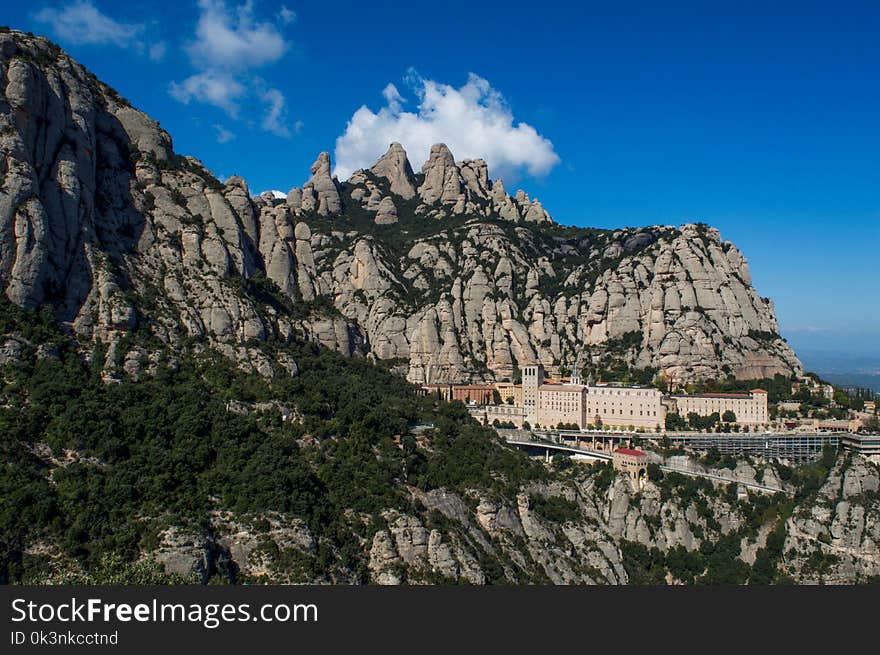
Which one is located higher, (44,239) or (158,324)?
(44,239)

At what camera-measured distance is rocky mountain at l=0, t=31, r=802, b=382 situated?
253ft

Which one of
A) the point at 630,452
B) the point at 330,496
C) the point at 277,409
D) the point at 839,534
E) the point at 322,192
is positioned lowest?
the point at 839,534

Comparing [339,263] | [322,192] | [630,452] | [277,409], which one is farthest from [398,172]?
[277,409]

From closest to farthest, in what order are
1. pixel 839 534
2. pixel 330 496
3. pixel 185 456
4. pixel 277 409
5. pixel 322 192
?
1. pixel 185 456
2. pixel 330 496
3. pixel 277 409
4. pixel 839 534
5. pixel 322 192

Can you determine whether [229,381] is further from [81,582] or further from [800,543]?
[800,543]

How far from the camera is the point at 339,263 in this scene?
479ft

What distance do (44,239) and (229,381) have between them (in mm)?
21350

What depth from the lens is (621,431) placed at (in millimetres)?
109750

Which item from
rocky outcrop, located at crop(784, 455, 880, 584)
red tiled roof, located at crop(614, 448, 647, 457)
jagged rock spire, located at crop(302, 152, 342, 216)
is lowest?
rocky outcrop, located at crop(784, 455, 880, 584)

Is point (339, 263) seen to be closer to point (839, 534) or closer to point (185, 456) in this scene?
point (185, 456)

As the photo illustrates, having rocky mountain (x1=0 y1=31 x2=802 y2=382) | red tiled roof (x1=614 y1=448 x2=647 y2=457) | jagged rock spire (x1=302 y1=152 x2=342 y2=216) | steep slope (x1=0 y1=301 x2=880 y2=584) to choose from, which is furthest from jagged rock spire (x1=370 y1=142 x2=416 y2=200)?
red tiled roof (x1=614 y1=448 x2=647 y2=457)

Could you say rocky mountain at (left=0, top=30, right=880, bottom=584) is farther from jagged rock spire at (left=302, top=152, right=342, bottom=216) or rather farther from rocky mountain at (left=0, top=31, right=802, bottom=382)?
jagged rock spire at (left=302, top=152, right=342, bottom=216)

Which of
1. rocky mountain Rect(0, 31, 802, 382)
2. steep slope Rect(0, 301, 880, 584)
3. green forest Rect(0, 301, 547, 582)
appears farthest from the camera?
rocky mountain Rect(0, 31, 802, 382)

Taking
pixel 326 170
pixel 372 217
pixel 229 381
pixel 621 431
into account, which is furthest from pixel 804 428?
pixel 326 170
